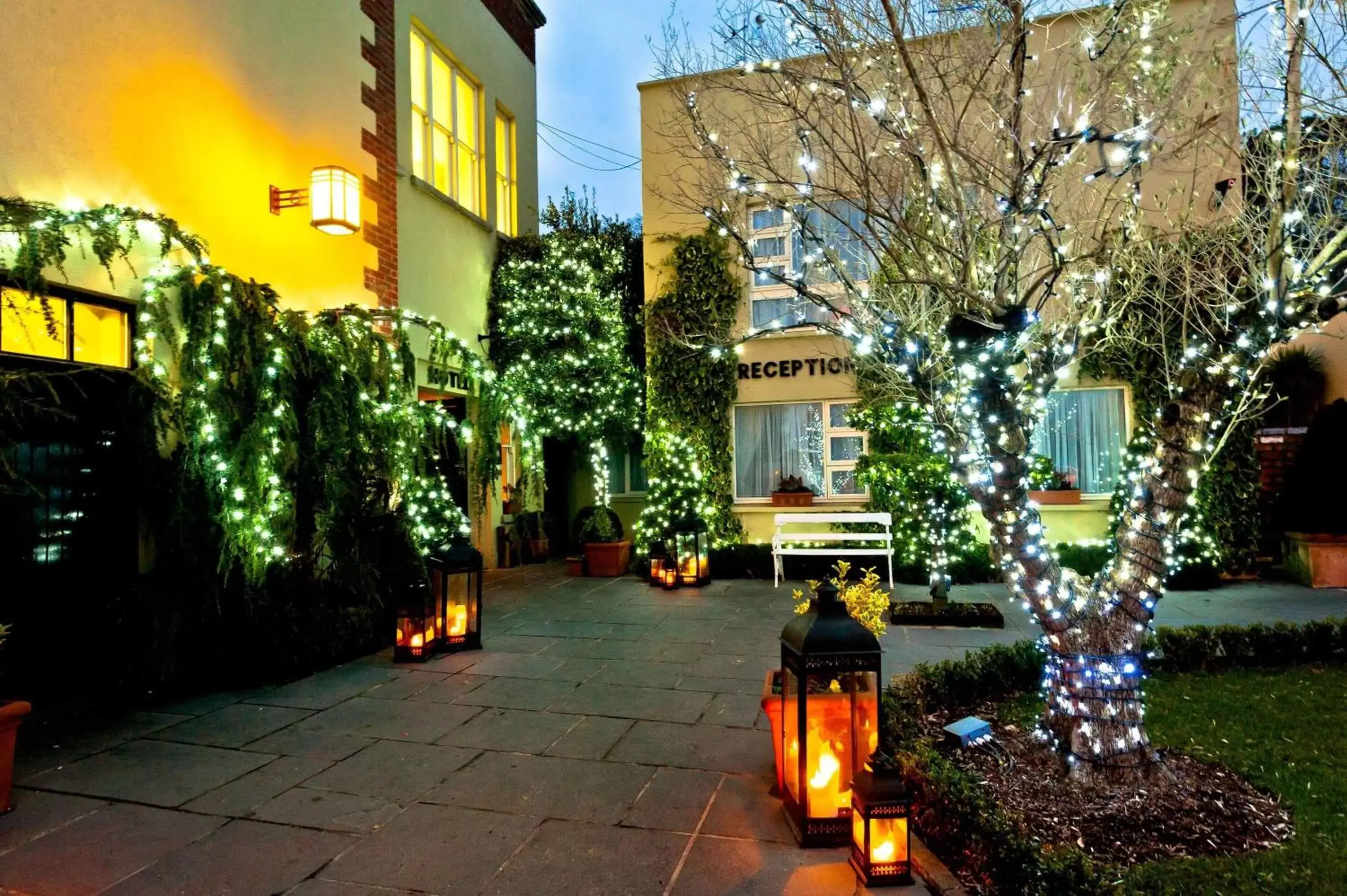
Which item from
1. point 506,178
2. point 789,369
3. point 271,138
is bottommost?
point 789,369

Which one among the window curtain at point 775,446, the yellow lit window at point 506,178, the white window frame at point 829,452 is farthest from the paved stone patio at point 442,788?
the yellow lit window at point 506,178

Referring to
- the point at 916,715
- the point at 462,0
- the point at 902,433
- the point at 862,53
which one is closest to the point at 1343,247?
the point at 862,53

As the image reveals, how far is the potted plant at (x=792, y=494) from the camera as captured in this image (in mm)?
10492

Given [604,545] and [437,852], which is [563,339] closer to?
[604,545]

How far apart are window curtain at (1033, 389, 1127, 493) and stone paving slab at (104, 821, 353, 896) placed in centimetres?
933

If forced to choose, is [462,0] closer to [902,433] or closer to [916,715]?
[902,433]

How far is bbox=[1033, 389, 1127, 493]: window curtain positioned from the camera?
10062 millimetres

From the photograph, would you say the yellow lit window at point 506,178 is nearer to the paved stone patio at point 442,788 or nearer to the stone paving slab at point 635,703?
the paved stone patio at point 442,788

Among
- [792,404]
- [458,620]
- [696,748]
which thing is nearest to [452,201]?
[792,404]

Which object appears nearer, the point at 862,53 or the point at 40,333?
the point at 862,53

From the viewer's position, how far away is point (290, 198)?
268 inches

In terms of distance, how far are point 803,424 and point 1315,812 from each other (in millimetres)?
7869

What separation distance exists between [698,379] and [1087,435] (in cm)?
506

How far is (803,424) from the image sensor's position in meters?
10.9
